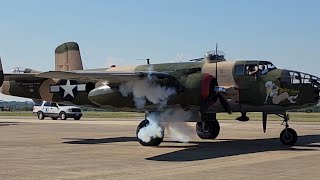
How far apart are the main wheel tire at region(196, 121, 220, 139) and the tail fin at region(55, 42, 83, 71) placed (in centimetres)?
877

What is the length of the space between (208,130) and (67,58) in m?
9.90

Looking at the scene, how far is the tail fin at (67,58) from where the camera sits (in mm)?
28828

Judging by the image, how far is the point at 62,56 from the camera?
95.1 feet

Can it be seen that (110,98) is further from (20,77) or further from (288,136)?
(288,136)

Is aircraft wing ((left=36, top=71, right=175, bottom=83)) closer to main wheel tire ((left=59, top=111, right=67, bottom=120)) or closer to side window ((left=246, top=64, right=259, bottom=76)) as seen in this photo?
side window ((left=246, top=64, right=259, bottom=76))

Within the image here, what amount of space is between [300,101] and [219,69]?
3.69m

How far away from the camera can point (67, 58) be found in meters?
28.9

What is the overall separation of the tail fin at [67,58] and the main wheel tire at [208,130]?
877 centimetres

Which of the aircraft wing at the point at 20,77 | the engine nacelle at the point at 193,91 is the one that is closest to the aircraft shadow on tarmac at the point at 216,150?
the engine nacelle at the point at 193,91

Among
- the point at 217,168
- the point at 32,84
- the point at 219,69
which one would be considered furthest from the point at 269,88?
the point at 32,84

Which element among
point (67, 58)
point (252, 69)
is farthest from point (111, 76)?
point (67, 58)

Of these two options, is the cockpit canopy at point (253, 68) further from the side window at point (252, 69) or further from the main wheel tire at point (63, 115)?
→ the main wheel tire at point (63, 115)

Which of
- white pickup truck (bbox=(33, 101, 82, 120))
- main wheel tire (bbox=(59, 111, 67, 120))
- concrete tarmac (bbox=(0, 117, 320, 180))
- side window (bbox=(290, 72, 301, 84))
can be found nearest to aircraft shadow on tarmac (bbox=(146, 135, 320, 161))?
concrete tarmac (bbox=(0, 117, 320, 180))

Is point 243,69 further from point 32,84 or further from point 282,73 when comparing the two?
point 32,84
